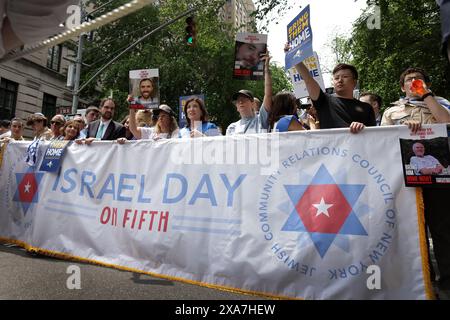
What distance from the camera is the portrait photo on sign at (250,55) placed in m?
3.96

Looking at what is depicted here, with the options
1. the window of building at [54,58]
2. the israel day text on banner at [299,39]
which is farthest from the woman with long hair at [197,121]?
the window of building at [54,58]

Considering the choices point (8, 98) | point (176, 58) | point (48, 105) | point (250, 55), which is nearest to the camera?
point (250, 55)

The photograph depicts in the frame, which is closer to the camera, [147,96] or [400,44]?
[147,96]

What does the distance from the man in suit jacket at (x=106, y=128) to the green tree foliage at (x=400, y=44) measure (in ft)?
33.9

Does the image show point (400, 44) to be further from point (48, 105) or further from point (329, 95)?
point (48, 105)

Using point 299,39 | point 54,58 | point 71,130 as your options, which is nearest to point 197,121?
point 299,39

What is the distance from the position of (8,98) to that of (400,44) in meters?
19.0

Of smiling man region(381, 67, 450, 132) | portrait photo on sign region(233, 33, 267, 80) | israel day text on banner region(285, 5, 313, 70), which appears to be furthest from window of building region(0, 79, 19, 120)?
smiling man region(381, 67, 450, 132)

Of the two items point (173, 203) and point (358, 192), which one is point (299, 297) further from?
point (173, 203)

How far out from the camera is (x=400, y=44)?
1180cm

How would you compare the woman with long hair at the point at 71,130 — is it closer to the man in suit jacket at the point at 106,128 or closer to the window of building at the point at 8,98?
the man in suit jacket at the point at 106,128

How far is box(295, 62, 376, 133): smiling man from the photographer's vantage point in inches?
118

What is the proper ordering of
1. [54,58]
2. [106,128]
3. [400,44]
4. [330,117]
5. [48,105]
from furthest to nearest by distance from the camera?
[54,58] < [48,105] < [400,44] < [106,128] < [330,117]

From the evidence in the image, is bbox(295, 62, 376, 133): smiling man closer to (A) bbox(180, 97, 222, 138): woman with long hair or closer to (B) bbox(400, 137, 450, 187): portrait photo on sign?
(B) bbox(400, 137, 450, 187): portrait photo on sign
